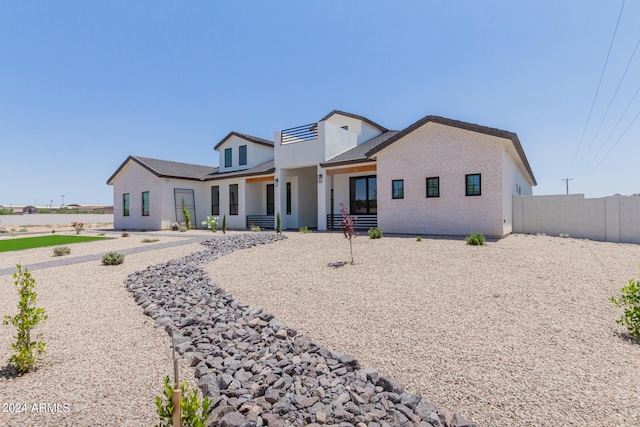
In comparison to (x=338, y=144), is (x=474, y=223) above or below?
below

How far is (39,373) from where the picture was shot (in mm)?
3215

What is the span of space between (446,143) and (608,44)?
7715 mm

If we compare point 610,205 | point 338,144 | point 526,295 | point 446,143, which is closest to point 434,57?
point 446,143

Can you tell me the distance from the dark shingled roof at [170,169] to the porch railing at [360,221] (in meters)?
11.4

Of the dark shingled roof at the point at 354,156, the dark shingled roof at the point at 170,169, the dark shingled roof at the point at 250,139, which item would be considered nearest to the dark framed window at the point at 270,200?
the dark shingled roof at the point at 250,139

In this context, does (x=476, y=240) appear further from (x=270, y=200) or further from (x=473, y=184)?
(x=270, y=200)

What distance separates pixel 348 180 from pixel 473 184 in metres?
7.13

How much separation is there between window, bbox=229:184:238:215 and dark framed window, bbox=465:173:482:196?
1549cm

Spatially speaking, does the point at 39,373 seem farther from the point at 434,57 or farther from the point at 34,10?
the point at 434,57

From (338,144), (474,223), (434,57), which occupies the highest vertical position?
(434,57)

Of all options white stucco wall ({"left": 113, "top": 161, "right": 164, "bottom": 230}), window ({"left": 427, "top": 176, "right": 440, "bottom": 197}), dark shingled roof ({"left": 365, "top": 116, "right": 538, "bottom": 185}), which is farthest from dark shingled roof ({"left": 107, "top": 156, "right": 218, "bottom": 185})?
window ({"left": 427, "top": 176, "right": 440, "bottom": 197})

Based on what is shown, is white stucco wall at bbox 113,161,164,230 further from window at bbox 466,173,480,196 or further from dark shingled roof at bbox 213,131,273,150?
window at bbox 466,173,480,196

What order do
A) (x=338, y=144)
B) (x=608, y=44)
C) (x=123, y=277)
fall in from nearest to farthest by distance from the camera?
(x=123, y=277)
(x=608, y=44)
(x=338, y=144)

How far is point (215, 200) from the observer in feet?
78.1
